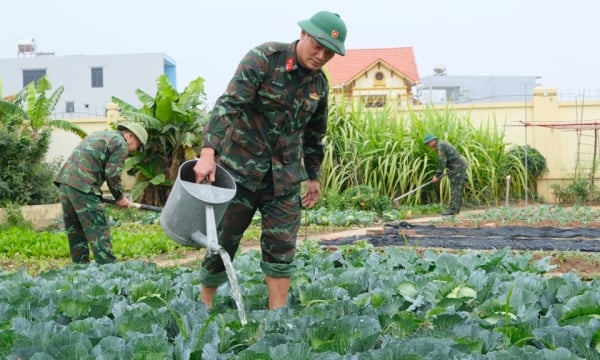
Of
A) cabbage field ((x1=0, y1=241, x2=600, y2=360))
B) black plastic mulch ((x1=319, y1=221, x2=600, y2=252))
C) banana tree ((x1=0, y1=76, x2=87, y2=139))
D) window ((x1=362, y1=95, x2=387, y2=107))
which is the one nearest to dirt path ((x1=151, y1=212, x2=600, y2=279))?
black plastic mulch ((x1=319, y1=221, x2=600, y2=252))

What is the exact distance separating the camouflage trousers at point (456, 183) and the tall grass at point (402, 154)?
5.11 feet

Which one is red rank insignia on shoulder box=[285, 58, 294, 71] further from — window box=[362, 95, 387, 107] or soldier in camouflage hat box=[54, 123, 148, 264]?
window box=[362, 95, 387, 107]

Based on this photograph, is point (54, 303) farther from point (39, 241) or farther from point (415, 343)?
point (39, 241)

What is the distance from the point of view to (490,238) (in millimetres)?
8828

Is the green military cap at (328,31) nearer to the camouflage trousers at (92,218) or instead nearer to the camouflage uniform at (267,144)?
the camouflage uniform at (267,144)

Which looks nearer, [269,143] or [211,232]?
[211,232]

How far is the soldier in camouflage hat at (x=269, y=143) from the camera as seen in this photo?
11.7 feet

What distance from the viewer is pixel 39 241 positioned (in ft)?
28.0

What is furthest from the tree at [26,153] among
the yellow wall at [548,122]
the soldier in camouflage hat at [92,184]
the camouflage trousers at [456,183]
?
the camouflage trousers at [456,183]

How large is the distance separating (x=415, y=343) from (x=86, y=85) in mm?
36932

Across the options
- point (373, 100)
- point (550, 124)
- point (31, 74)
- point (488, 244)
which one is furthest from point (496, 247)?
point (31, 74)

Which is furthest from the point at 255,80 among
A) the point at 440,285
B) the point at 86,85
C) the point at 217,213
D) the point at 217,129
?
the point at 86,85

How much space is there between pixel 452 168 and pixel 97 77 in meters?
28.4

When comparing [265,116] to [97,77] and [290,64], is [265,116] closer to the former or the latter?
[290,64]
